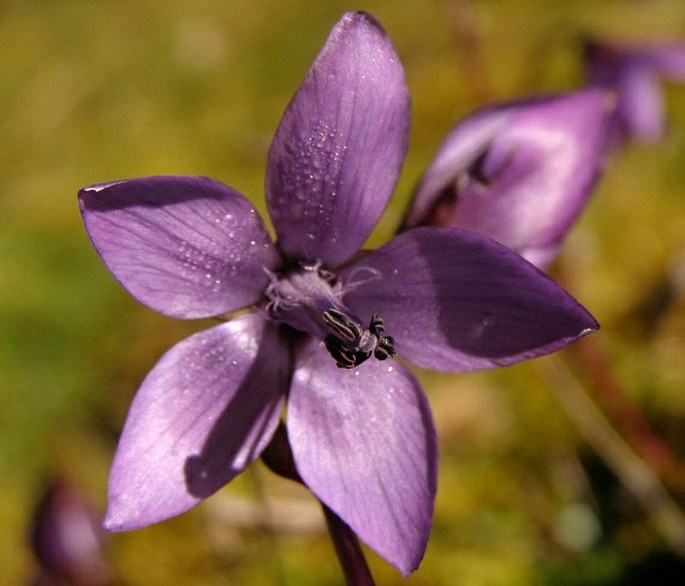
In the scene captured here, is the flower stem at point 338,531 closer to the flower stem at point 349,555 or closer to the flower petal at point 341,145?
the flower stem at point 349,555

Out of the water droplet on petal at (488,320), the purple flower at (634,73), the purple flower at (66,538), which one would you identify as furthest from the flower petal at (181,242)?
the purple flower at (634,73)

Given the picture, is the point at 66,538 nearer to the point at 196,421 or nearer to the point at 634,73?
the point at 196,421

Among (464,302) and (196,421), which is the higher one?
(464,302)

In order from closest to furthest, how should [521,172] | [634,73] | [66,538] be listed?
[521,172] < [66,538] < [634,73]

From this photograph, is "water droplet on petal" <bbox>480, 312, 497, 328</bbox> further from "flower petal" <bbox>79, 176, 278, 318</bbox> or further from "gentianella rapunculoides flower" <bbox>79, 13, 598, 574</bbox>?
"flower petal" <bbox>79, 176, 278, 318</bbox>

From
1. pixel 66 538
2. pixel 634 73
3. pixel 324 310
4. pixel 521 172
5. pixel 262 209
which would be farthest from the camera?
pixel 262 209

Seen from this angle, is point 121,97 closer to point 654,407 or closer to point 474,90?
point 474,90

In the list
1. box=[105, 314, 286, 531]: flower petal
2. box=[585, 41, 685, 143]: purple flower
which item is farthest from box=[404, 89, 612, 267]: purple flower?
box=[585, 41, 685, 143]: purple flower

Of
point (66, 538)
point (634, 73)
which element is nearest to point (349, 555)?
point (66, 538)
